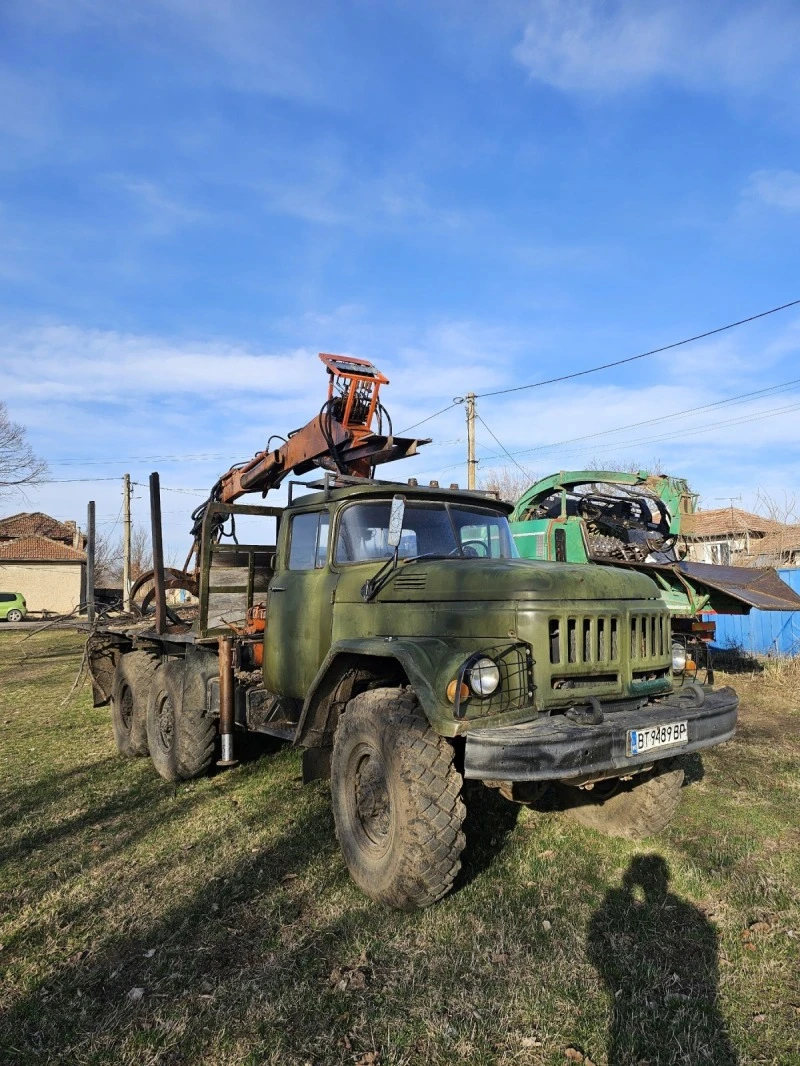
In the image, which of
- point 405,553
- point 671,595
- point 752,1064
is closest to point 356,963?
point 752,1064

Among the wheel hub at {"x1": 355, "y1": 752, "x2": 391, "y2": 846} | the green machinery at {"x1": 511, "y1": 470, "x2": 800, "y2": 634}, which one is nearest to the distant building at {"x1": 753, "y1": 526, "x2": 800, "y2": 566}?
the green machinery at {"x1": 511, "y1": 470, "x2": 800, "y2": 634}

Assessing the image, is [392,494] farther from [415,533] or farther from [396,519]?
[396,519]

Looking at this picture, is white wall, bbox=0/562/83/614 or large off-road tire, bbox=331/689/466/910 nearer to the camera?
large off-road tire, bbox=331/689/466/910

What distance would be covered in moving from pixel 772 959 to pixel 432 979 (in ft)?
5.18

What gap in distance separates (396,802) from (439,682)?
2.26 feet

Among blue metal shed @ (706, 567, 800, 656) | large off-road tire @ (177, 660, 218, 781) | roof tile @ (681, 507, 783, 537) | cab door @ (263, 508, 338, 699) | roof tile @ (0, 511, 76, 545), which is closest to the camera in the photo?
cab door @ (263, 508, 338, 699)

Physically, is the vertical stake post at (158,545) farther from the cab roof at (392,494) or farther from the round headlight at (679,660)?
the round headlight at (679,660)

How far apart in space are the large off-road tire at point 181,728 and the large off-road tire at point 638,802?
10.4 feet

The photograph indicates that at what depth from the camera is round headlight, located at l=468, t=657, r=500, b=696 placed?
11.5 feet

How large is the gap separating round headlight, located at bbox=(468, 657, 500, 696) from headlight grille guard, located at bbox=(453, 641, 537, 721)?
0.04m

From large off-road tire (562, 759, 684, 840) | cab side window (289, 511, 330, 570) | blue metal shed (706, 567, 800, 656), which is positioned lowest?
large off-road tire (562, 759, 684, 840)

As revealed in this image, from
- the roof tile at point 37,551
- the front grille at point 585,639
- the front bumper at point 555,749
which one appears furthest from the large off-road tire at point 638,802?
the roof tile at point 37,551

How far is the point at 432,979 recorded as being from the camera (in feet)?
10.4

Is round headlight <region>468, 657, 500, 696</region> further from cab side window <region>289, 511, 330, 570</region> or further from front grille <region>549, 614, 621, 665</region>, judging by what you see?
cab side window <region>289, 511, 330, 570</region>
